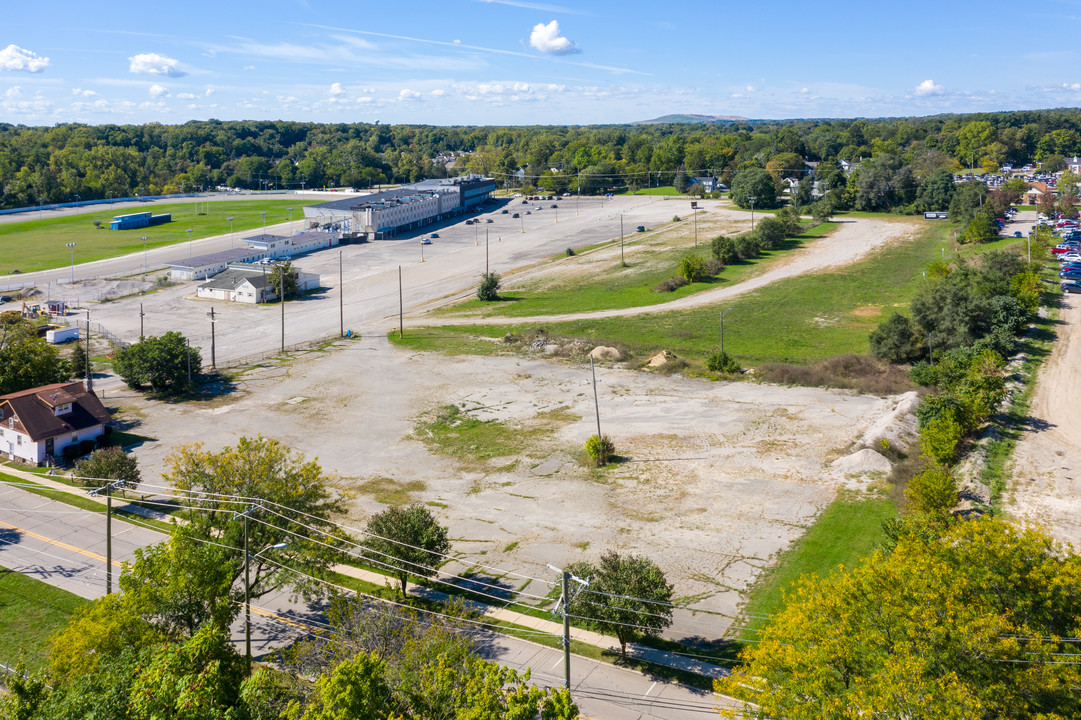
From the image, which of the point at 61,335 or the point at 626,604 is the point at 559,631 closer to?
the point at 626,604

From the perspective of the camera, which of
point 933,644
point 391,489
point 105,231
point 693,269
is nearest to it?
point 933,644

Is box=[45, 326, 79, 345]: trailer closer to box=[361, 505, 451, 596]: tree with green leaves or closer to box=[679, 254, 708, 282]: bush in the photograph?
box=[361, 505, 451, 596]: tree with green leaves

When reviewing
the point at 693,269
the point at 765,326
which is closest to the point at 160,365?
the point at 765,326

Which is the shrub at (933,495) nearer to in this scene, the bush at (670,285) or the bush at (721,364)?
the bush at (721,364)

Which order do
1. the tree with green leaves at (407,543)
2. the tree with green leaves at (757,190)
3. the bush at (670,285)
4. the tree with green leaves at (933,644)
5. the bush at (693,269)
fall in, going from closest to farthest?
the tree with green leaves at (933,644)
the tree with green leaves at (407,543)
the bush at (670,285)
the bush at (693,269)
the tree with green leaves at (757,190)

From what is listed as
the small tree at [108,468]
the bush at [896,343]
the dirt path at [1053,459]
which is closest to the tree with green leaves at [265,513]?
the small tree at [108,468]

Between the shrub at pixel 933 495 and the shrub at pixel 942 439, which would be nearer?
the shrub at pixel 933 495

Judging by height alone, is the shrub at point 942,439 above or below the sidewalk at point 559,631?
above

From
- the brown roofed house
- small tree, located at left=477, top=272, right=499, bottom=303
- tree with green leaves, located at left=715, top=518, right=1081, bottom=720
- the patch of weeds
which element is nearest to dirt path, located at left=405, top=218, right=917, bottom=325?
small tree, located at left=477, top=272, right=499, bottom=303
